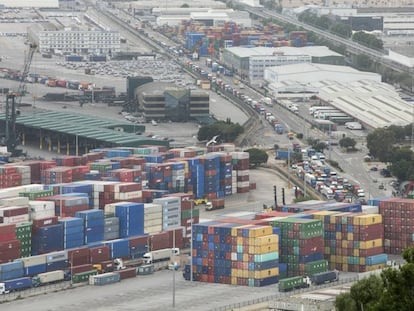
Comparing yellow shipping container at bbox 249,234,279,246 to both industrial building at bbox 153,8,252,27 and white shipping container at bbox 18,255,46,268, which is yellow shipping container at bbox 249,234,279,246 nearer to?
white shipping container at bbox 18,255,46,268

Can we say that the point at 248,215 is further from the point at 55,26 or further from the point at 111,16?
the point at 111,16

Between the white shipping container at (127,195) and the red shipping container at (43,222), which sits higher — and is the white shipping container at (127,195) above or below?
below

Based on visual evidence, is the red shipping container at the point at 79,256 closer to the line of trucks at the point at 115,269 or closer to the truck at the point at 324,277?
the line of trucks at the point at 115,269

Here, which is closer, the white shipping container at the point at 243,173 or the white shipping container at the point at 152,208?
the white shipping container at the point at 152,208

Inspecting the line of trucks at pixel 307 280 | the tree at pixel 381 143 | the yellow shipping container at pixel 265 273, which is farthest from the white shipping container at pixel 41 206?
the tree at pixel 381 143

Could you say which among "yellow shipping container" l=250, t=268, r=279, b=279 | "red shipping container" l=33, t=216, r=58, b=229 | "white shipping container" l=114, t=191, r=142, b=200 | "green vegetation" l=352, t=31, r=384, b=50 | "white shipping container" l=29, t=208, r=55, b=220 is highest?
"red shipping container" l=33, t=216, r=58, b=229

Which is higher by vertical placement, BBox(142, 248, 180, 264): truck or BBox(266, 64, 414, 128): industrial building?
BBox(142, 248, 180, 264): truck

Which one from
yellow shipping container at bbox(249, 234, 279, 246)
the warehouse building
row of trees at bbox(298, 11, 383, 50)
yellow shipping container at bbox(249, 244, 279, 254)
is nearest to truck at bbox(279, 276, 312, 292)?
yellow shipping container at bbox(249, 244, 279, 254)

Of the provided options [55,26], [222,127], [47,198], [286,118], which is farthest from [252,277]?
[55,26]

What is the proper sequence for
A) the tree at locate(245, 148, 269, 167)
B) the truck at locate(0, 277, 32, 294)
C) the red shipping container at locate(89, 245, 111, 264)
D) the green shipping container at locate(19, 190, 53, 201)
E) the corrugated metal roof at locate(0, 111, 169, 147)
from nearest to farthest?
the truck at locate(0, 277, 32, 294) < the red shipping container at locate(89, 245, 111, 264) < the green shipping container at locate(19, 190, 53, 201) < the tree at locate(245, 148, 269, 167) < the corrugated metal roof at locate(0, 111, 169, 147)
